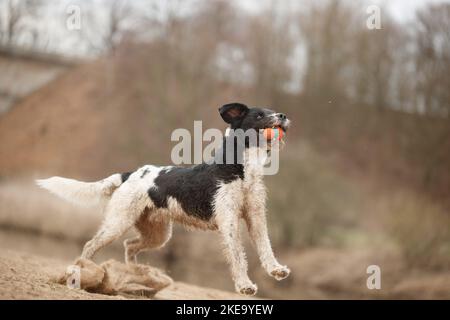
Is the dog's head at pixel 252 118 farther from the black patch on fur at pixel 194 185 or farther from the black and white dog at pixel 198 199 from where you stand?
the black patch on fur at pixel 194 185

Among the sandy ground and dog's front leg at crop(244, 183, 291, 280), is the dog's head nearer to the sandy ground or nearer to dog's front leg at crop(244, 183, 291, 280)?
dog's front leg at crop(244, 183, 291, 280)

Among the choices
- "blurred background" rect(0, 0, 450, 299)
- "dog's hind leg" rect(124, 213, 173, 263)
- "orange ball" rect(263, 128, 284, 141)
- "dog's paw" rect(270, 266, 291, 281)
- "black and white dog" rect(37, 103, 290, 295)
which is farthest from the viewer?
"blurred background" rect(0, 0, 450, 299)

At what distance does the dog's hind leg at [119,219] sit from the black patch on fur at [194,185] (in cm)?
28

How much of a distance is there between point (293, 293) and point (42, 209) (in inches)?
407

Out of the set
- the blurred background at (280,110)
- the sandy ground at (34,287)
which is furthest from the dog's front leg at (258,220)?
the blurred background at (280,110)

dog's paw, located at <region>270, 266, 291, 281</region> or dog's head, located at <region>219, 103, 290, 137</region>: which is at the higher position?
dog's head, located at <region>219, 103, 290, 137</region>

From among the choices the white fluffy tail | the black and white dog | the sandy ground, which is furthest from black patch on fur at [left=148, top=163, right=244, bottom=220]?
the sandy ground

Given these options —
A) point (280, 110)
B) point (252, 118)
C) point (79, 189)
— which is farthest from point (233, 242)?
point (280, 110)

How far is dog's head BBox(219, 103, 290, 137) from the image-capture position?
23.0ft

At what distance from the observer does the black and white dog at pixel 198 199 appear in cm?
684

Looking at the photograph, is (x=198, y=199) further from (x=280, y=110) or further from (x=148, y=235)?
(x=280, y=110)

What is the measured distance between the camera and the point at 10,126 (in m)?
29.7

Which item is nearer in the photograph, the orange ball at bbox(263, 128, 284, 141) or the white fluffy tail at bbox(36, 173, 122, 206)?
the orange ball at bbox(263, 128, 284, 141)

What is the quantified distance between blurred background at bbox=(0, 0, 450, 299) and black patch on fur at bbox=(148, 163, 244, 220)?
10929 mm
